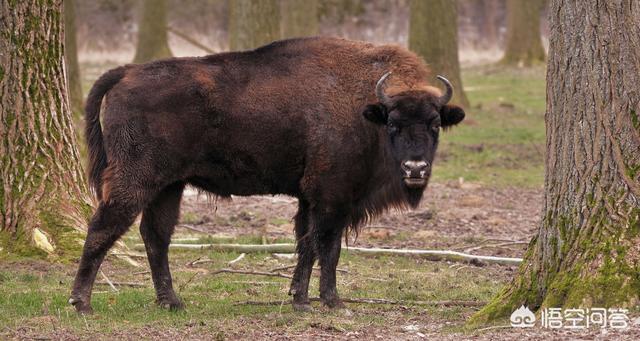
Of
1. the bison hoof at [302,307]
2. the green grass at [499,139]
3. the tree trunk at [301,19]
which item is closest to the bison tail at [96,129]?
the bison hoof at [302,307]

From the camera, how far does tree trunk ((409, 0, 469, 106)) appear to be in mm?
21062

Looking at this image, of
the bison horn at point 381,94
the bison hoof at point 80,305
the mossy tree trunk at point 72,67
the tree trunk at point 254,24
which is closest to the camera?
the bison hoof at point 80,305

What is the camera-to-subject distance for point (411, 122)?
8.36m

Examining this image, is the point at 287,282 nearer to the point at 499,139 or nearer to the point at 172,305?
the point at 172,305

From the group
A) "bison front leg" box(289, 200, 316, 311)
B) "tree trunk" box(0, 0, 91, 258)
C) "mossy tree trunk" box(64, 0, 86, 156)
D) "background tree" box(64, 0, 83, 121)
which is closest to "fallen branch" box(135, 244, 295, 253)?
"tree trunk" box(0, 0, 91, 258)

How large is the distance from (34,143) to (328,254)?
3.05m

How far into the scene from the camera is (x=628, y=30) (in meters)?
7.00

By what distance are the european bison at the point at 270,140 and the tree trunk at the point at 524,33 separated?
22.1 metres

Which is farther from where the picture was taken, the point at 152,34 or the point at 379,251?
the point at 152,34

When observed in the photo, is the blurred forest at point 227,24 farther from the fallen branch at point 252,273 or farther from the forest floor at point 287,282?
the fallen branch at point 252,273

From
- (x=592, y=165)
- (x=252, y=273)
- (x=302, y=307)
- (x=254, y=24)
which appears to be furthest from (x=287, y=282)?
(x=254, y=24)

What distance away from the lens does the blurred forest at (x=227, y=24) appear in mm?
36781

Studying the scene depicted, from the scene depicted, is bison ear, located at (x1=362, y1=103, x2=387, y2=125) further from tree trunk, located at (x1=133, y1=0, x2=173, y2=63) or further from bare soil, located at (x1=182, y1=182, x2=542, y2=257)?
tree trunk, located at (x1=133, y1=0, x2=173, y2=63)

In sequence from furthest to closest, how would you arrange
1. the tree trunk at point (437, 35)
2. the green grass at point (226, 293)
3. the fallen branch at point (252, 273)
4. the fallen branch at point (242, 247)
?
the tree trunk at point (437, 35)
the fallen branch at point (242, 247)
the fallen branch at point (252, 273)
the green grass at point (226, 293)
